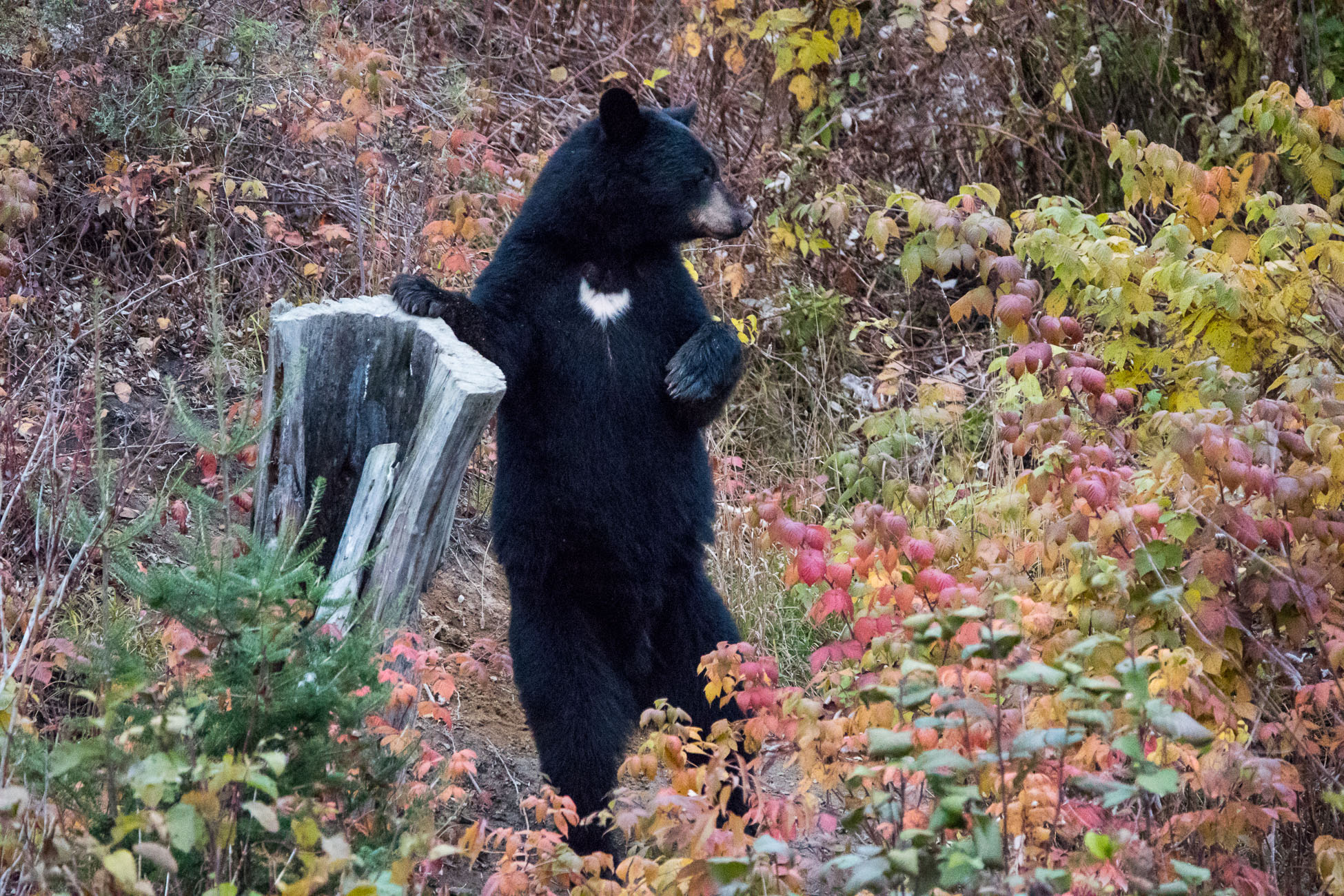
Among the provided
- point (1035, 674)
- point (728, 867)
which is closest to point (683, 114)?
point (1035, 674)

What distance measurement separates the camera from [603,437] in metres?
3.26

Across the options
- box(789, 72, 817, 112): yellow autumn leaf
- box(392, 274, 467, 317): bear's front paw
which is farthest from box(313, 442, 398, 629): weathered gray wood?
box(789, 72, 817, 112): yellow autumn leaf

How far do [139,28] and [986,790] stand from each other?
5883mm

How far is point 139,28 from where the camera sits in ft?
20.6

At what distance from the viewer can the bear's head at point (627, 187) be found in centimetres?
329

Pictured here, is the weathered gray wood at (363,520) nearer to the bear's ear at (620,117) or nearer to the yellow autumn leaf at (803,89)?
the bear's ear at (620,117)

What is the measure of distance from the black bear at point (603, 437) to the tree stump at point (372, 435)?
0.29 m

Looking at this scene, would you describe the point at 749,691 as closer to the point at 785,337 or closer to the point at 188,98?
the point at 785,337

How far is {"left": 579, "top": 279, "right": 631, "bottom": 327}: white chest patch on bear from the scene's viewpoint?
329 cm

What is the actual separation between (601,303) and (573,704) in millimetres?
1074

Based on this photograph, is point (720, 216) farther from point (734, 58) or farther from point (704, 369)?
point (734, 58)

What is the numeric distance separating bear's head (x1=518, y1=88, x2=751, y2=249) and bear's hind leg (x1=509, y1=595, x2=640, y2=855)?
102 centimetres

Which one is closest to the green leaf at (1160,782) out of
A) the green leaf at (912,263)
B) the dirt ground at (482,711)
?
the dirt ground at (482,711)

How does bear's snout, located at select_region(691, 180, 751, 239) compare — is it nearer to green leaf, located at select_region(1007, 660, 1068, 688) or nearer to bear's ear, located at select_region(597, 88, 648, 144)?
bear's ear, located at select_region(597, 88, 648, 144)
